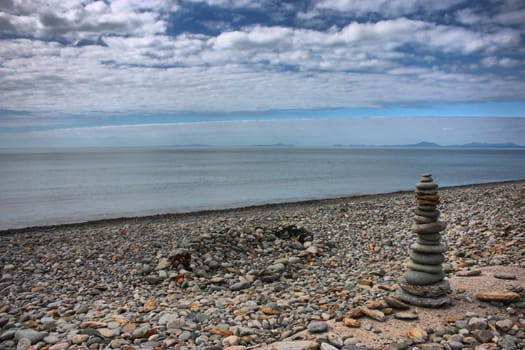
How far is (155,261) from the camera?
11375mm

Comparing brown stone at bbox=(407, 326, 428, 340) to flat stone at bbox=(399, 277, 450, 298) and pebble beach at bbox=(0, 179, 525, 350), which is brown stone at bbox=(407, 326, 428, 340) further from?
flat stone at bbox=(399, 277, 450, 298)

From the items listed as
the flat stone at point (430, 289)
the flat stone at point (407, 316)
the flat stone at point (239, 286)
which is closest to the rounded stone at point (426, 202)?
the flat stone at point (430, 289)

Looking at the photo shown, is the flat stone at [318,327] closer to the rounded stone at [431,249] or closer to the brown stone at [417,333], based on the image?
the brown stone at [417,333]

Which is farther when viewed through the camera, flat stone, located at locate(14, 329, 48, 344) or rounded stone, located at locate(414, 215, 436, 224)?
rounded stone, located at locate(414, 215, 436, 224)

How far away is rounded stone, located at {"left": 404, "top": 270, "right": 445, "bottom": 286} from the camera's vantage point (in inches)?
267

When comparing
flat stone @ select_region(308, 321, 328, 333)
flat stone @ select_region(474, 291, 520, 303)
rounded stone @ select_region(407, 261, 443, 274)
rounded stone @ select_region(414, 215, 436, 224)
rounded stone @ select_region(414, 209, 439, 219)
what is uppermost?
rounded stone @ select_region(414, 209, 439, 219)

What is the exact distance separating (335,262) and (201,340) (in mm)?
5678

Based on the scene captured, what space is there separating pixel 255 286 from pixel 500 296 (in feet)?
16.5

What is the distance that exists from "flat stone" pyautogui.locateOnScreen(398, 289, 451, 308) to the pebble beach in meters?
0.18

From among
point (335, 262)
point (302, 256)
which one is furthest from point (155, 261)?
point (335, 262)

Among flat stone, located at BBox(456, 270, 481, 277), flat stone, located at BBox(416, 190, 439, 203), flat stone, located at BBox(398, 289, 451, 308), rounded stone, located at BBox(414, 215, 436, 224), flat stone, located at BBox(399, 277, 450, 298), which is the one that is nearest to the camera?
flat stone, located at BBox(398, 289, 451, 308)

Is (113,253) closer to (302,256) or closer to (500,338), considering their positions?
(302,256)

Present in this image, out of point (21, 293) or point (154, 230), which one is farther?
point (154, 230)

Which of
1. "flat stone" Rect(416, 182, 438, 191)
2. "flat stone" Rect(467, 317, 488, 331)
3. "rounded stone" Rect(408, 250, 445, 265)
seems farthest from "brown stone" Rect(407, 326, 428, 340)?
"flat stone" Rect(416, 182, 438, 191)
